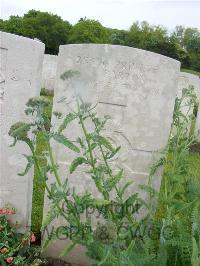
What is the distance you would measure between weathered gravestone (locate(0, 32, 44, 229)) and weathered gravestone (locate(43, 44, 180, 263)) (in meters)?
0.19

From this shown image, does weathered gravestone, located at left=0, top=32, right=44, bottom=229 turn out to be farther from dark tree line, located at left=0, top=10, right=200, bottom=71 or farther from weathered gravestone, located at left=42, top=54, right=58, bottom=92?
dark tree line, located at left=0, top=10, right=200, bottom=71

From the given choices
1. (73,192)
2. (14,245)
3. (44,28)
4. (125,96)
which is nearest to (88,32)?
(44,28)

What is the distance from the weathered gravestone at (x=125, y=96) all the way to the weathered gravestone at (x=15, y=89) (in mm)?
187

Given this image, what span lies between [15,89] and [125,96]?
28.0 inches

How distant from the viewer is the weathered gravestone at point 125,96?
115 inches

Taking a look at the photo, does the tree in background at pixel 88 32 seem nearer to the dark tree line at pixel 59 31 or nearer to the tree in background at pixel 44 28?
the dark tree line at pixel 59 31

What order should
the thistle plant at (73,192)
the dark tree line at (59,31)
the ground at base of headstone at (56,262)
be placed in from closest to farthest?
the thistle plant at (73,192) < the ground at base of headstone at (56,262) < the dark tree line at (59,31)

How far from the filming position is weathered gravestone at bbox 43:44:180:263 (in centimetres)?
292

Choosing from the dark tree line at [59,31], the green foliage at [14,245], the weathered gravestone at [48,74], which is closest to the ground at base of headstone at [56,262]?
the green foliage at [14,245]

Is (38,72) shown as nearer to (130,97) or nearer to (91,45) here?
(91,45)

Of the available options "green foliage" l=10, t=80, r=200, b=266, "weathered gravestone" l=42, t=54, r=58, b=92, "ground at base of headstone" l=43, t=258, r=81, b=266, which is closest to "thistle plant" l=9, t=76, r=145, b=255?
"green foliage" l=10, t=80, r=200, b=266

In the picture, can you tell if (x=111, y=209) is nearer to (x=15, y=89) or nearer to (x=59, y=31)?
(x=15, y=89)

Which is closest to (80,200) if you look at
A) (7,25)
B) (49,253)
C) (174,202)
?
(174,202)

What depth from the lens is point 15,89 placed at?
284cm
